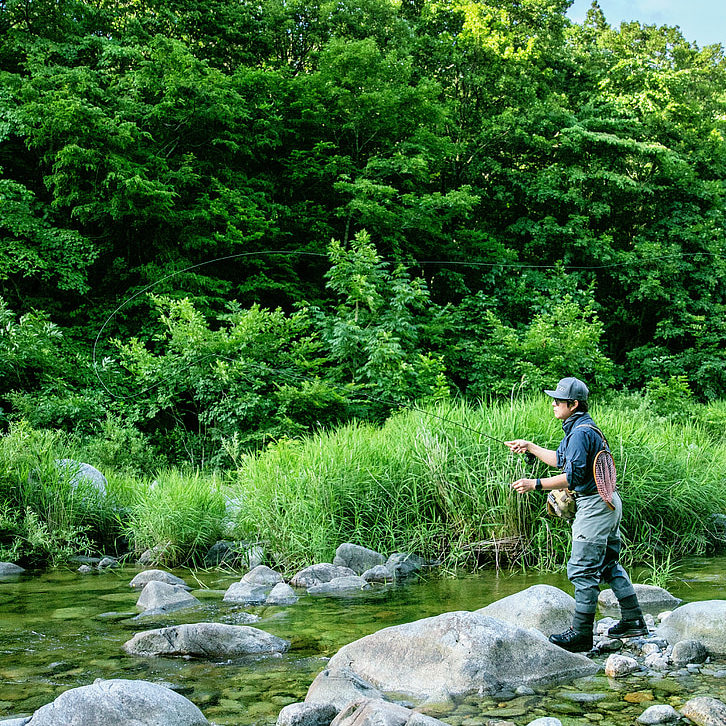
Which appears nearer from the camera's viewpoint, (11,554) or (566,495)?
(566,495)

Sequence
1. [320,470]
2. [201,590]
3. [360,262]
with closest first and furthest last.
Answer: [201,590], [320,470], [360,262]

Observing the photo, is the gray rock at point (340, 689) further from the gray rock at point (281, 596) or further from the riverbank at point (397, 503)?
the riverbank at point (397, 503)

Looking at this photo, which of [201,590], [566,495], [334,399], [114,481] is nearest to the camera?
[566,495]

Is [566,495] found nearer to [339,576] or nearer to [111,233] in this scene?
[339,576]

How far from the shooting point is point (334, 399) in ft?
38.7

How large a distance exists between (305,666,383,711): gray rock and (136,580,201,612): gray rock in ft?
6.97

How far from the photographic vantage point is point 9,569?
6.66 metres

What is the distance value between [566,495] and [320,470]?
2900 millimetres

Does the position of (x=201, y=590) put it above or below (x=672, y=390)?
below

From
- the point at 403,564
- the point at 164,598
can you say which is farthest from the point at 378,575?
the point at 164,598

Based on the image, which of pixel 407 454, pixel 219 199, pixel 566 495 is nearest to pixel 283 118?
pixel 219 199

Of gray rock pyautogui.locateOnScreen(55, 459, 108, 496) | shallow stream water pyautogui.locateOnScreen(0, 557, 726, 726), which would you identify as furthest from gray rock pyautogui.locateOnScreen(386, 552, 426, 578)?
gray rock pyautogui.locateOnScreen(55, 459, 108, 496)

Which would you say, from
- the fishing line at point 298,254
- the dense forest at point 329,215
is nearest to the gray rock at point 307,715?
the fishing line at point 298,254

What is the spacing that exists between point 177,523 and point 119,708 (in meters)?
4.19
